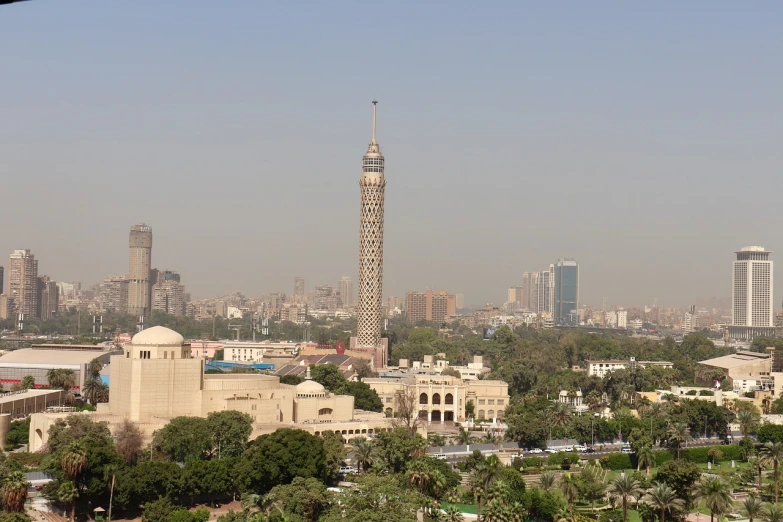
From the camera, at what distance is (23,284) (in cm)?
13612

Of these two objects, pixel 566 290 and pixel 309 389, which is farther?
pixel 566 290

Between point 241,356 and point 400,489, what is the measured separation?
57452 millimetres

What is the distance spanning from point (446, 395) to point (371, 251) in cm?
1886

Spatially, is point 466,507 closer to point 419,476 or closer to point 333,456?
point 419,476

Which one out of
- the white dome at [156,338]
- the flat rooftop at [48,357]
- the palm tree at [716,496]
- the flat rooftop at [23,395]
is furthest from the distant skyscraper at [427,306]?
the palm tree at [716,496]

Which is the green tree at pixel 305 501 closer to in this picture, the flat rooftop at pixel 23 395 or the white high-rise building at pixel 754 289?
the flat rooftop at pixel 23 395

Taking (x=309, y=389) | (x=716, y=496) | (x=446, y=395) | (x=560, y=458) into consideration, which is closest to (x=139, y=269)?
(x=446, y=395)

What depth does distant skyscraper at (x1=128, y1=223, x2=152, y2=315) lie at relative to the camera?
472ft

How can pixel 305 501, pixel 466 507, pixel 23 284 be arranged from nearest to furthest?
pixel 305 501, pixel 466 507, pixel 23 284

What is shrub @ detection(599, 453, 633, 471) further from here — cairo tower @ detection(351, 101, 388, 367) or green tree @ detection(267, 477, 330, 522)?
cairo tower @ detection(351, 101, 388, 367)

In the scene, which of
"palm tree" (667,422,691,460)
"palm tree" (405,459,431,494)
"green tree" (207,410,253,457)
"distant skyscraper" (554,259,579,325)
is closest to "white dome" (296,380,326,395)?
"green tree" (207,410,253,457)

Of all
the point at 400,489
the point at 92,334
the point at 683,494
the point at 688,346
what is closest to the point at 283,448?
the point at 400,489

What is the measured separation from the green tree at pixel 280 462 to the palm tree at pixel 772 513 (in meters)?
11.8

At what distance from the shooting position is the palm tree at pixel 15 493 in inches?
1105
